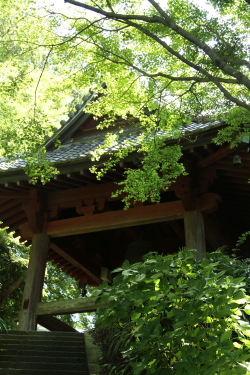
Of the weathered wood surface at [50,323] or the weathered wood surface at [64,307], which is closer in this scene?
the weathered wood surface at [64,307]

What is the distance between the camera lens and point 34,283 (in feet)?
27.1

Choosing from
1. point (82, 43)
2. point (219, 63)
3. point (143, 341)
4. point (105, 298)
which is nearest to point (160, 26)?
point (82, 43)

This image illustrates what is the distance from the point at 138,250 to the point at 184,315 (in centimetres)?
484

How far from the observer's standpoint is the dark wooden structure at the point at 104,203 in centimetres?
719

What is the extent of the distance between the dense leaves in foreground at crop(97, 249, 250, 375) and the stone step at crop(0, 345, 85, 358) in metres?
2.60

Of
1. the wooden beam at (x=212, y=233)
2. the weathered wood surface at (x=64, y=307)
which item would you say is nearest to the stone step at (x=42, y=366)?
the weathered wood surface at (x=64, y=307)

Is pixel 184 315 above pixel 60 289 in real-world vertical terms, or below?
below

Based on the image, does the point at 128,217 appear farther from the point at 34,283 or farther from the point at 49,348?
the point at 49,348

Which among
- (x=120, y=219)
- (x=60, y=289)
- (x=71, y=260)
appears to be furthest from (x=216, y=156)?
(x=60, y=289)

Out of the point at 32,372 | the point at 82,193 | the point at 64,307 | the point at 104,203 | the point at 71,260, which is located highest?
the point at 82,193

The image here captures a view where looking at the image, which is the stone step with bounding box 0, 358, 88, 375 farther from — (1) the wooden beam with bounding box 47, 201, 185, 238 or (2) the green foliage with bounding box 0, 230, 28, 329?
(2) the green foliage with bounding box 0, 230, 28, 329

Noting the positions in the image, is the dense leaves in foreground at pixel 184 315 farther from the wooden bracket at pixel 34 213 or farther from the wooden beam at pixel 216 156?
the wooden bracket at pixel 34 213

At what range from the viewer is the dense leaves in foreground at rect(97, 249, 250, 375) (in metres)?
3.36

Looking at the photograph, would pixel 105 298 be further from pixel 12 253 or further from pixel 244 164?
pixel 12 253
